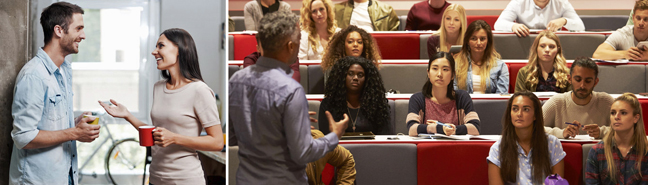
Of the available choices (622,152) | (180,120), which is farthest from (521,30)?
(180,120)

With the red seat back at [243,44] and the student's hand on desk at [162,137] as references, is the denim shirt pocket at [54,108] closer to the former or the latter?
the student's hand on desk at [162,137]

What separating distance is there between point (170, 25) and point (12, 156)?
510mm

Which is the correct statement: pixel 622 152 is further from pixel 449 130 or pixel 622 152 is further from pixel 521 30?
pixel 521 30

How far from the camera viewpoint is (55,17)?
1.30 m

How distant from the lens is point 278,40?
3.30 feet

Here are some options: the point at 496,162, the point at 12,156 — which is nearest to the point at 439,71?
the point at 496,162

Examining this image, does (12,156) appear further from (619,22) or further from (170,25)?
(619,22)

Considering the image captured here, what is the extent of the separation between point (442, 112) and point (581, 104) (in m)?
0.50

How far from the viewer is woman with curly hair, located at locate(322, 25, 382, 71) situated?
7.64ft

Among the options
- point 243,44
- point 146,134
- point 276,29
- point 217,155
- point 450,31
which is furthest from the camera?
point 243,44

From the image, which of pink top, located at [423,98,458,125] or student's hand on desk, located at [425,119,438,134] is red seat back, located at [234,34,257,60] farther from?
student's hand on desk, located at [425,119,438,134]

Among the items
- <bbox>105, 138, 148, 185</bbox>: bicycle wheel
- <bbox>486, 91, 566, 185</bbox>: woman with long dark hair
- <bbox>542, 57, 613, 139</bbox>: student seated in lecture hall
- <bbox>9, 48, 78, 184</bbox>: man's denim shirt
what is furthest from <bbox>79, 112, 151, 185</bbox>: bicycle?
<bbox>542, 57, 613, 139</bbox>: student seated in lecture hall

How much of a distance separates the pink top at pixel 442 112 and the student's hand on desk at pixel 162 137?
3.13 ft

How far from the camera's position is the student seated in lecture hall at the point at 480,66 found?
2.34 meters
